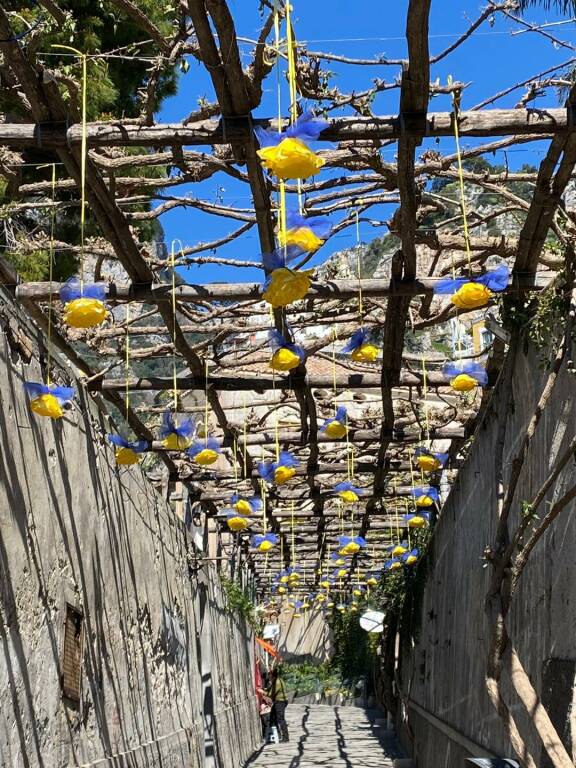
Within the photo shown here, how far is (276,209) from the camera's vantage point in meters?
5.52

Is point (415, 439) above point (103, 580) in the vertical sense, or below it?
above

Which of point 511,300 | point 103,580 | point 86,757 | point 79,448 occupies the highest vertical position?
point 511,300

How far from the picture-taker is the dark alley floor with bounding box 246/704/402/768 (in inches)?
533

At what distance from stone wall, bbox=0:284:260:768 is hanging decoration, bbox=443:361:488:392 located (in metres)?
2.64

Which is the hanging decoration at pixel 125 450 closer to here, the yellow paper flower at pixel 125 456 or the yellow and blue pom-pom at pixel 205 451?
the yellow paper flower at pixel 125 456

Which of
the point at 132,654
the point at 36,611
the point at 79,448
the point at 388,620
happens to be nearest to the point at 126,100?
the point at 79,448

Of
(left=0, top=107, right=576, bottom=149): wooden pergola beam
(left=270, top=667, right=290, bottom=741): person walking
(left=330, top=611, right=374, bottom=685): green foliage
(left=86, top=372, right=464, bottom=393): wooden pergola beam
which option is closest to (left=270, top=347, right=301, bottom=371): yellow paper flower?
(left=0, top=107, right=576, bottom=149): wooden pergola beam

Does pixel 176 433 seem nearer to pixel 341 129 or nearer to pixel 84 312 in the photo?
pixel 84 312

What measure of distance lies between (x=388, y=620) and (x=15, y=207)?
15712mm

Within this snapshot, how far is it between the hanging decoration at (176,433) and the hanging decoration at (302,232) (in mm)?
3434

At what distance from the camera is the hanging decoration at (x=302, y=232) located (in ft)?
13.1

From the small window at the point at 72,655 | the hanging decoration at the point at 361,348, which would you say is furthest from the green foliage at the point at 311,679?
the hanging decoration at the point at 361,348

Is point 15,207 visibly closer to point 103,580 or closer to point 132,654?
point 103,580

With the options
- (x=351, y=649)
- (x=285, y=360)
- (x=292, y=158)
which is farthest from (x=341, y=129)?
(x=351, y=649)
